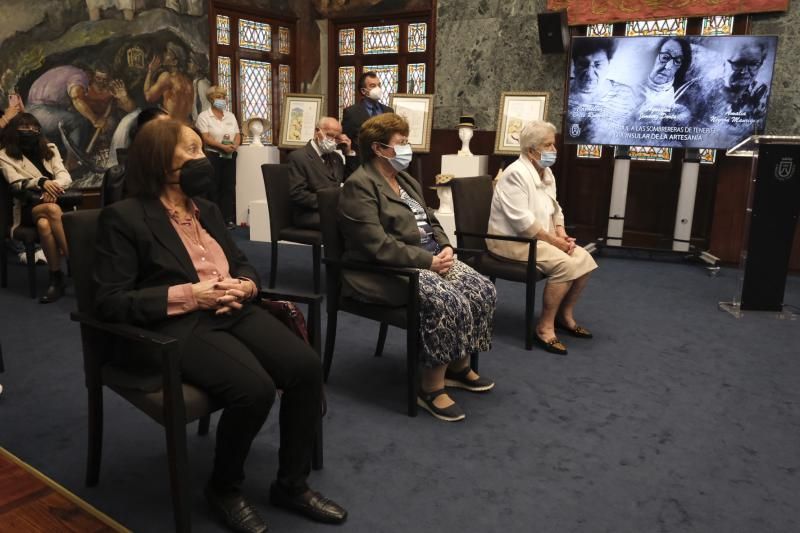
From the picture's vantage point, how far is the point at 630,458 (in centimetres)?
244

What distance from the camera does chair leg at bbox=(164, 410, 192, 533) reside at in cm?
177

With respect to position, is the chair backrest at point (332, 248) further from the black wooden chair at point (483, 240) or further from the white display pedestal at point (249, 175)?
the white display pedestal at point (249, 175)

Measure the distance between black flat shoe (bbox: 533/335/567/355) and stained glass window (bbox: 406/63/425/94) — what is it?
519cm

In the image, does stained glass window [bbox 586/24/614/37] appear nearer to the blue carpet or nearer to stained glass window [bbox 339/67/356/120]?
stained glass window [bbox 339/67/356/120]

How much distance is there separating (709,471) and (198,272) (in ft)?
6.15

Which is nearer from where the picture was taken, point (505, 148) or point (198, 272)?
point (198, 272)

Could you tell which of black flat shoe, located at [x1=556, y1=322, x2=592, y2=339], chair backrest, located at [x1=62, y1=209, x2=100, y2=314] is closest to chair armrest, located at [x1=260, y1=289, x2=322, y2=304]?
chair backrest, located at [x1=62, y1=209, x2=100, y2=314]

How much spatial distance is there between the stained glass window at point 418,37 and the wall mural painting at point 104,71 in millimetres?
2408

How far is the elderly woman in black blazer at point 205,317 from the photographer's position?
1853 mm

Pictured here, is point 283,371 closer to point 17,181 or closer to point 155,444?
point 155,444

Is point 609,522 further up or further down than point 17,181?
further down

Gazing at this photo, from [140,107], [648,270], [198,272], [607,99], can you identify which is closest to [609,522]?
[198,272]

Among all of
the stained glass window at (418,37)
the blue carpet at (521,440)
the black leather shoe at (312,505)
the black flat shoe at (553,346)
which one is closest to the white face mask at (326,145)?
the blue carpet at (521,440)

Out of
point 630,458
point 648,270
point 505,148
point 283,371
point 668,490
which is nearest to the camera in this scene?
point 283,371
